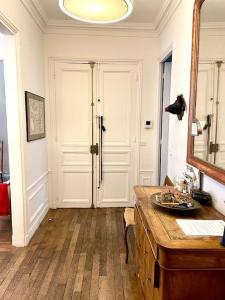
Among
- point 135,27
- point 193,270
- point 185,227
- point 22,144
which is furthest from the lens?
point 135,27

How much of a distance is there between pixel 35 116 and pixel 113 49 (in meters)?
1.67

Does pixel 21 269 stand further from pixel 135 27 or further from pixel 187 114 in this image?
pixel 135 27

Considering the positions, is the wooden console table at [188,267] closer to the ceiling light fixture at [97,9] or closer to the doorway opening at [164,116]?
the ceiling light fixture at [97,9]

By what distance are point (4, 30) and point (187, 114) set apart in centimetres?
202

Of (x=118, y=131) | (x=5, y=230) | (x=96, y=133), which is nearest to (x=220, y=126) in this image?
(x=118, y=131)

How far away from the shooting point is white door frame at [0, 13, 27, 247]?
8.34ft

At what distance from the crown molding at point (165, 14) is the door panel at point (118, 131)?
70cm

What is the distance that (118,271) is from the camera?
239cm

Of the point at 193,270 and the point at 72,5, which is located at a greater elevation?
the point at 72,5

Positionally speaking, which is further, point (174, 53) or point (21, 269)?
point (174, 53)

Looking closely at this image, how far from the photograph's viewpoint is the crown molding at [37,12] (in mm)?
2826

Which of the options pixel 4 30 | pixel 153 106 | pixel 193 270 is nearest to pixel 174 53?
pixel 153 106

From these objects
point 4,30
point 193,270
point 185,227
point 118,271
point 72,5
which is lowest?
point 118,271

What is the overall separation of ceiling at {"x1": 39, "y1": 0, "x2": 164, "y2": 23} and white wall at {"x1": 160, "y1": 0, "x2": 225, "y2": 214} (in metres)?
0.31
